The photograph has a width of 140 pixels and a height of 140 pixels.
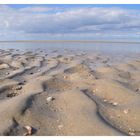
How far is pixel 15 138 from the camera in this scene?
2.72m

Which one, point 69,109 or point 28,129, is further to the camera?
point 69,109

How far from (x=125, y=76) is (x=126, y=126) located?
346cm

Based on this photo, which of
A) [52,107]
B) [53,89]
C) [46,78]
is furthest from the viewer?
[46,78]

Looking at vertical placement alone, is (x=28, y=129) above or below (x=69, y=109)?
above

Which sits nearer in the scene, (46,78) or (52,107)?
(52,107)

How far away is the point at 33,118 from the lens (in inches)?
140

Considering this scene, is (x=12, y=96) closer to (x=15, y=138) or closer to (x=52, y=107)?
(x=52, y=107)

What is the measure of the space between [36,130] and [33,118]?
1.18 ft

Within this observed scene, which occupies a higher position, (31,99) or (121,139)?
(121,139)

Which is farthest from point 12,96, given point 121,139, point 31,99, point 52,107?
point 121,139

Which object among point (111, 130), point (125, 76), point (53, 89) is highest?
point (111, 130)

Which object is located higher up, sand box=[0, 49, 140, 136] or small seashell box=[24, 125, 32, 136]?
small seashell box=[24, 125, 32, 136]

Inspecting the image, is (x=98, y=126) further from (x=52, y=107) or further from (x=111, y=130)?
(x=52, y=107)

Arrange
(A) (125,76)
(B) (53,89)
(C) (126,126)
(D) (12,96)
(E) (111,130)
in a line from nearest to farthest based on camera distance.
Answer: (E) (111,130), (C) (126,126), (D) (12,96), (B) (53,89), (A) (125,76)
